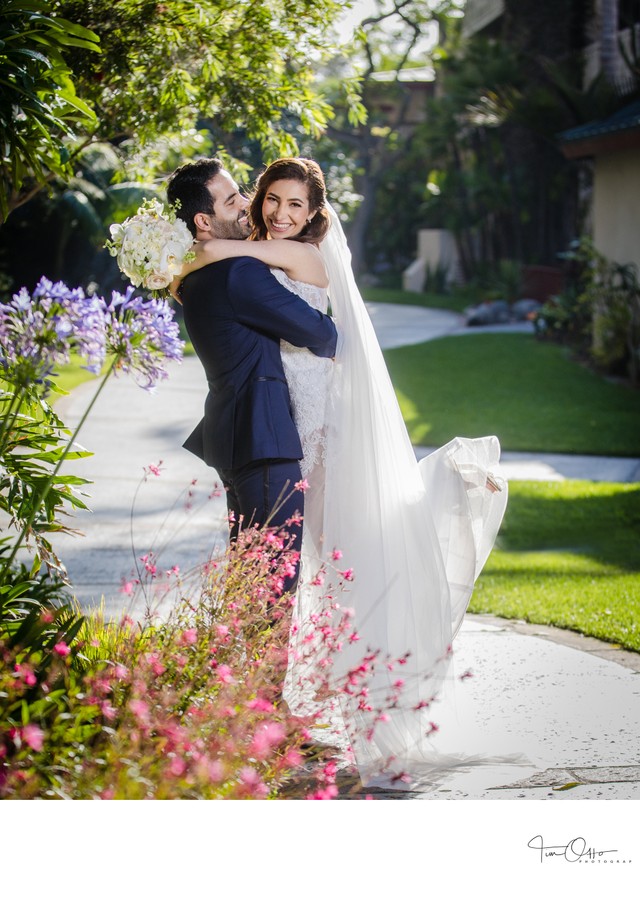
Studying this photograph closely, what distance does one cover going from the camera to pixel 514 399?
13.5 m

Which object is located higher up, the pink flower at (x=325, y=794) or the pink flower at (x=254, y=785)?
the pink flower at (x=254, y=785)

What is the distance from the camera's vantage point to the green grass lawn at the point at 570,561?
5.77m

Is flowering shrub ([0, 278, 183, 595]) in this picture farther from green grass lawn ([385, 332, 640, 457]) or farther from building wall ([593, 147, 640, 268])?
building wall ([593, 147, 640, 268])

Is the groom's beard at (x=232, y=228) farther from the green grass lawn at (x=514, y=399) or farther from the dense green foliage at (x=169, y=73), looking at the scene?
the green grass lawn at (x=514, y=399)

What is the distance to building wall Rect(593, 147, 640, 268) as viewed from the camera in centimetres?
1504

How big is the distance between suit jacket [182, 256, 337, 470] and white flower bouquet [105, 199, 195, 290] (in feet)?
0.67

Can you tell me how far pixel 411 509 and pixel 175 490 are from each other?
4803 millimetres

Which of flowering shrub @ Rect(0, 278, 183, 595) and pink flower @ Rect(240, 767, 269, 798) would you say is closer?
pink flower @ Rect(240, 767, 269, 798)

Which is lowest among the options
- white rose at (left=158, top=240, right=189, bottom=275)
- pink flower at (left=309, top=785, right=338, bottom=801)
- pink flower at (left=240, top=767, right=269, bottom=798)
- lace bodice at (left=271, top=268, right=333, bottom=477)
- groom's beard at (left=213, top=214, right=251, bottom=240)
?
pink flower at (left=309, top=785, right=338, bottom=801)

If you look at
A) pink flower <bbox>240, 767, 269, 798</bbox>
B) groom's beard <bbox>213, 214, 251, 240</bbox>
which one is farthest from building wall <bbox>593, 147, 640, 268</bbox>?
pink flower <bbox>240, 767, 269, 798</bbox>

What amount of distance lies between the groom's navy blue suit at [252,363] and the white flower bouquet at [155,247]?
22 cm

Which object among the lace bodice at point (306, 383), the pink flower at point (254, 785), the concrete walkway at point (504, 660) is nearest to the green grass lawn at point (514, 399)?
the concrete walkway at point (504, 660)

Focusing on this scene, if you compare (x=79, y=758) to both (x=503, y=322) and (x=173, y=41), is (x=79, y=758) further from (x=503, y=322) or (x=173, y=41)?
(x=503, y=322)
